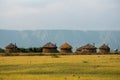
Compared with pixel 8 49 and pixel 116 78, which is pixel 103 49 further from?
pixel 116 78

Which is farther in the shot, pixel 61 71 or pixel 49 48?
pixel 49 48

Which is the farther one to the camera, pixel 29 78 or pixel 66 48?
pixel 66 48

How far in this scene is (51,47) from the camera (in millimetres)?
107312

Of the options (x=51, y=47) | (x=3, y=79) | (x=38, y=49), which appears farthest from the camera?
(x=38, y=49)

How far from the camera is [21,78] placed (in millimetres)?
29703

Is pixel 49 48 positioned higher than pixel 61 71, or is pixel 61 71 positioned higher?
pixel 49 48

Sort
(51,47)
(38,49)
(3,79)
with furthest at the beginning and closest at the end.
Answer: (38,49) < (51,47) < (3,79)

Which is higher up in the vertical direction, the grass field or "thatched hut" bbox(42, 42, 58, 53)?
"thatched hut" bbox(42, 42, 58, 53)

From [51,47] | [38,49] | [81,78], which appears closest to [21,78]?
[81,78]

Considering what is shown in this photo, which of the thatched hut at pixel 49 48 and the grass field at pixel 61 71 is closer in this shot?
the grass field at pixel 61 71

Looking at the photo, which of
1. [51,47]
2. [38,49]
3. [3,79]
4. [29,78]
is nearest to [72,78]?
[29,78]

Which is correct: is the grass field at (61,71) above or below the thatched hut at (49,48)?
below

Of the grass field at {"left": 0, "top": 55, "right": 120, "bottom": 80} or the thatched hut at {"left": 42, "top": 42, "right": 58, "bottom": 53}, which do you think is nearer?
the grass field at {"left": 0, "top": 55, "right": 120, "bottom": 80}

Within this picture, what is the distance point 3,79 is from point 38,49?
8697 centimetres
